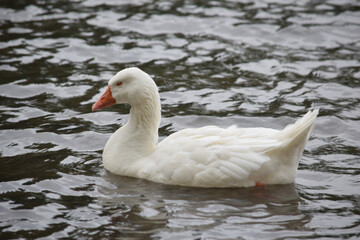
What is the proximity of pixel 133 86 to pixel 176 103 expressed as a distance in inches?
105

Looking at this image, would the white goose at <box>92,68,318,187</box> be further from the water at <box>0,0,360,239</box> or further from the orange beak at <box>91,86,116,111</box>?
the water at <box>0,0,360,239</box>

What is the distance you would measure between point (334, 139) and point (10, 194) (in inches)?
203

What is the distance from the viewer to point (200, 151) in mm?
7469

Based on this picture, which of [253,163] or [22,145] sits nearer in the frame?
[253,163]

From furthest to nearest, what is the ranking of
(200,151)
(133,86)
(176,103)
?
1. (176,103)
2. (133,86)
3. (200,151)

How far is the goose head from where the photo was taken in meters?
8.00

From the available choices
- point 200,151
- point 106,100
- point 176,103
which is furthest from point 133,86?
point 176,103

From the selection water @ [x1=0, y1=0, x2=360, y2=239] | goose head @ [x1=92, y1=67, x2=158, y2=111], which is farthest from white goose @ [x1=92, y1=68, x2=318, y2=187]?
water @ [x1=0, y1=0, x2=360, y2=239]

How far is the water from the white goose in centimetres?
20

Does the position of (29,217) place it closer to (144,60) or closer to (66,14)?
(144,60)

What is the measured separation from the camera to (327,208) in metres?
7.00

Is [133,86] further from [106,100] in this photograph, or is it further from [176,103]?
[176,103]

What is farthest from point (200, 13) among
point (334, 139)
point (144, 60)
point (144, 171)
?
point (144, 171)

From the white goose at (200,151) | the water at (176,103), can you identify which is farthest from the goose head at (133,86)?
the water at (176,103)
